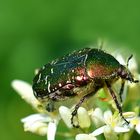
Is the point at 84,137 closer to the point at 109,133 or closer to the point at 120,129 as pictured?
the point at 109,133

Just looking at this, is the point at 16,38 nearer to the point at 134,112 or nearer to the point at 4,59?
the point at 4,59

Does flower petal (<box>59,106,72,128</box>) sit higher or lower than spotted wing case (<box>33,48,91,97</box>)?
lower

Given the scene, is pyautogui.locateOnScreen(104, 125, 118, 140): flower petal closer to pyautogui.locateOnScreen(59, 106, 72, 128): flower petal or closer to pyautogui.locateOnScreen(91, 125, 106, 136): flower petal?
pyautogui.locateOnScreen(91, 125, 106, 136): flower petal

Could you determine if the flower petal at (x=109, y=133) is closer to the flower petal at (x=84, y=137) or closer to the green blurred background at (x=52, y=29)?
the flower petal at (x=84, y=137)

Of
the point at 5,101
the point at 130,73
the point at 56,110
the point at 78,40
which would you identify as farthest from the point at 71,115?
the point at 78,40

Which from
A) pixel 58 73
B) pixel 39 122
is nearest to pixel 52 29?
pixel 39 122

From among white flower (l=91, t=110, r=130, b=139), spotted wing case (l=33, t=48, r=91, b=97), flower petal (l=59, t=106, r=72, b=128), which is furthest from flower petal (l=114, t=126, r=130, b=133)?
spotted wing case (l=33, t=48, r=91, b=97)
